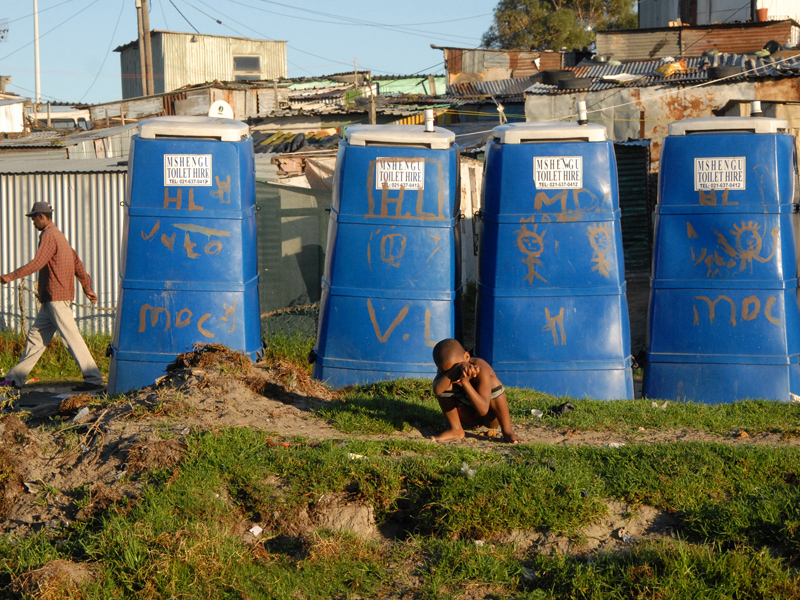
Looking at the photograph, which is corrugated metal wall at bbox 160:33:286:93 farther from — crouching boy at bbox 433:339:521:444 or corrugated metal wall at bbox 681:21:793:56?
crouching boy at bbox 433:339:521:444

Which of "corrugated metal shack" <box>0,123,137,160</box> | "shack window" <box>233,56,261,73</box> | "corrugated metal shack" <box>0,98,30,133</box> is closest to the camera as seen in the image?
"corrugated metal shack" <box>0,123,137,160</box>

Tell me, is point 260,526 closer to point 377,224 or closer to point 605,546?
point 605,546

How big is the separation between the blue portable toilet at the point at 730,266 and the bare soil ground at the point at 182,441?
5.55 ft

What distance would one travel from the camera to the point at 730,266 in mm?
6715

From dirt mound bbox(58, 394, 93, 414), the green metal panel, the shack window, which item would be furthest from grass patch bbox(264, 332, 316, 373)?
the shack window

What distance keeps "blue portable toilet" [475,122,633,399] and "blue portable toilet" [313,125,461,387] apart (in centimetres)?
53

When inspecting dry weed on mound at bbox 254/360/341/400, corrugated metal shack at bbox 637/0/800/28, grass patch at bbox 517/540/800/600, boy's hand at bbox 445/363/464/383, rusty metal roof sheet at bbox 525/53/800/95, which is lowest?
grass patch at bbox 517/540/800/600

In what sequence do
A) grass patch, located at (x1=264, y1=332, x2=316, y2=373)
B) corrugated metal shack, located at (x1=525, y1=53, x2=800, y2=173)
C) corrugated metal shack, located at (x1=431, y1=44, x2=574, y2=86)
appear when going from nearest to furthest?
grass patch, located at (x1=264, y1=332, x2=316, y2=373)
corrugated metal shack, located at (x1=525, y1=53, x2=800, y2=173)
corrugated metal shack, located at (x1=431, y1=44, x2=574, y2=86)

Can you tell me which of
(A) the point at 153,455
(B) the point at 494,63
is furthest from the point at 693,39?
(A) the point at 153,455

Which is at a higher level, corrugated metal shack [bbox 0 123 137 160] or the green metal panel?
corrugated metal shack [bbox 0 123 137 160]

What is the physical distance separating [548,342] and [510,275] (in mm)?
612

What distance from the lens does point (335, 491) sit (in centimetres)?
418

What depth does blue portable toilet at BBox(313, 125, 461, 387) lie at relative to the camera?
669 cm

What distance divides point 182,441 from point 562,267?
341 centimetres
